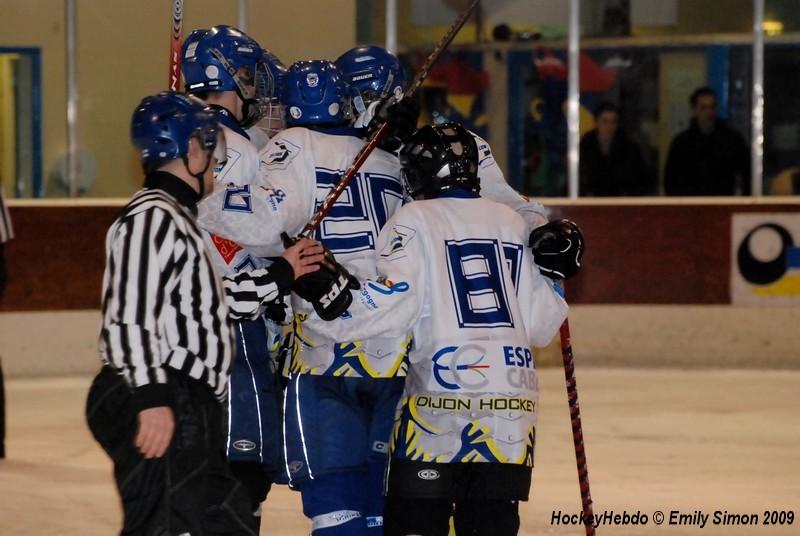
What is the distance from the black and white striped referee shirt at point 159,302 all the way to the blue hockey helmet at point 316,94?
907mm

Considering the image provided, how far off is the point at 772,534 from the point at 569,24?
5.77 metres

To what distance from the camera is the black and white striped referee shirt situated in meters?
3.02

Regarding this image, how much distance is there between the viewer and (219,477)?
3.17 m

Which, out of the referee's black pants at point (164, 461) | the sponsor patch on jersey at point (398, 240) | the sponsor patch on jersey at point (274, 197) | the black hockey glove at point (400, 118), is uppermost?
the black hockey glove at point (400, 118)

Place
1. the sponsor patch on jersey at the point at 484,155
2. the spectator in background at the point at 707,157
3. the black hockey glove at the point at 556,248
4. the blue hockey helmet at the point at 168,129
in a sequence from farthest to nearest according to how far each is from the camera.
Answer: the spectator in background at the point at 707,157, the sponsor patch on jersey at the point at 484,155, the black hockey glove at the point at 556,248, the blue hockey helmet at the point at 168,129

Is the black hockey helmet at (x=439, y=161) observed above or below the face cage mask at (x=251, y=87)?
below

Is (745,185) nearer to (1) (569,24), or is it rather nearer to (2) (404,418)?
(1) (569,24)

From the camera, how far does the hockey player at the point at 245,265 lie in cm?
403

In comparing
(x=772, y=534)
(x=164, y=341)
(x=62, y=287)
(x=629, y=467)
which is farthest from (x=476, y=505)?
(x=62, y=287)

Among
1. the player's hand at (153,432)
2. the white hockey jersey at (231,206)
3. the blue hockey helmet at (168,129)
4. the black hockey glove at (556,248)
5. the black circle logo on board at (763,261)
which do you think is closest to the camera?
the player's hand at (153,432)

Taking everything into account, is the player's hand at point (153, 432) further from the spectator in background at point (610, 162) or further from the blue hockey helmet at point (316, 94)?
the spectator in background at point (610, 162)

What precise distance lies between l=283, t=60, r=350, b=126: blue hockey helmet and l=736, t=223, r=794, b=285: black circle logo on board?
228 inches

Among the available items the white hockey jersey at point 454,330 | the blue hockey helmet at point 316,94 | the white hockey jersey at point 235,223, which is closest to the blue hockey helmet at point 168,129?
the white hockey jersey at point 235,223

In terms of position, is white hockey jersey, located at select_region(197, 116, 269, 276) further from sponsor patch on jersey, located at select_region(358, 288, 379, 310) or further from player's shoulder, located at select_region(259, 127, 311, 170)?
sponsor patch on jersey, located at select_region(358, 288, 379, 310)
